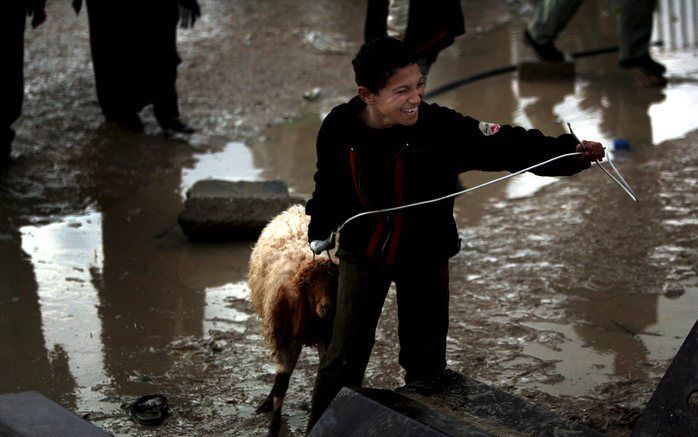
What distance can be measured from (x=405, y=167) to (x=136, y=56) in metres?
4.99

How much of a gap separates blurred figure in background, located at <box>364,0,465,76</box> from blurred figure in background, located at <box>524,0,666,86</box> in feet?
9.09

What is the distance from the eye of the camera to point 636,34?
9195mm

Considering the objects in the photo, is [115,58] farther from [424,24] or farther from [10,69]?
[424,24]

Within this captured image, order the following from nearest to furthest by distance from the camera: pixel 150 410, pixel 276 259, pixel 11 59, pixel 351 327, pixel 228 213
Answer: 1. pixel 351 327
2. pixel 276 259
3. pixel 150 410
4. pixel 228 213
5. pixel 11 59

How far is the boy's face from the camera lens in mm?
3635

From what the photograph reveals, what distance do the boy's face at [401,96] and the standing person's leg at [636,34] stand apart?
5960mm

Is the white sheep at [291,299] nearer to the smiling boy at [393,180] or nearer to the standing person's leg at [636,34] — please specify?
the smiling boy at [393,180]

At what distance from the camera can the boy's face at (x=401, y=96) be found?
11.9ft

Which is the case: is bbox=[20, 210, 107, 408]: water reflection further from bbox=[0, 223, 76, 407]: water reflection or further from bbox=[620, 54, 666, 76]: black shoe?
bbox=[620, 54, 666, 76]: black shoe

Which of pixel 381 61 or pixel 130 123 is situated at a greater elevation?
pixel 381 61

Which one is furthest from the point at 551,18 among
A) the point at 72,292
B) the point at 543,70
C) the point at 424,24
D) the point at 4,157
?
the point at 72,292

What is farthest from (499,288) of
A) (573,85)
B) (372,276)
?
(573,85)

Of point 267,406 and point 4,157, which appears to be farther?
point 4,157

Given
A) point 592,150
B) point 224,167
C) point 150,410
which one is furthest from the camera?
point 224,167
